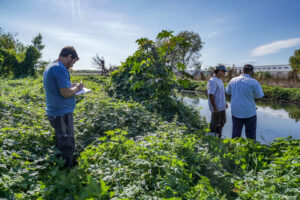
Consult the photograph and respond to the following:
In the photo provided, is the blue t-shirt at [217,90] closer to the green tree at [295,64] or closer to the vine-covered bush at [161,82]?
the vine-covered bush at [161,82]

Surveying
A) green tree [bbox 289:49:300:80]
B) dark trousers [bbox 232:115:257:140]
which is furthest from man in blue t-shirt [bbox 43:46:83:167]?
green tree [bbox 289:49:300:80]

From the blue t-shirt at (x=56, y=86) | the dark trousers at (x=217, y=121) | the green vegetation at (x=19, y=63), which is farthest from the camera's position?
the green vegetation at (x=19, y=63)

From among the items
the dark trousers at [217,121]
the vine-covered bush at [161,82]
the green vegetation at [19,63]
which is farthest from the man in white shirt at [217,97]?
the green vegetation at [19,63]

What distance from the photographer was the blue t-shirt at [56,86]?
7.88ft

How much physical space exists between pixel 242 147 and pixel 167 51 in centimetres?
308

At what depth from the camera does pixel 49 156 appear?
2457 millimetres

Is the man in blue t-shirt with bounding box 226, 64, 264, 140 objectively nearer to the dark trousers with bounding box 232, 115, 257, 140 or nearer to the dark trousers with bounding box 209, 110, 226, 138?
the dark trousers with bounding box 232, 115, 257, 140

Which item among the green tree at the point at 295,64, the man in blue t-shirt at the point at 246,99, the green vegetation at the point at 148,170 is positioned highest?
the green tree at the point at 295,64

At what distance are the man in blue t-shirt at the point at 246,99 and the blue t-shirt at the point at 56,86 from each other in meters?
3.42

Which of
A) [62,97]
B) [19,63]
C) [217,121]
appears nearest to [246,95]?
[217,121]

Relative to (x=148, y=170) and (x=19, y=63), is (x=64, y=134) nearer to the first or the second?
(x=148, y=170)

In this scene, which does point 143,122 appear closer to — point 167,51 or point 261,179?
point 167,51

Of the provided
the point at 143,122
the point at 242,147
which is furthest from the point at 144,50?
the point at 242,147

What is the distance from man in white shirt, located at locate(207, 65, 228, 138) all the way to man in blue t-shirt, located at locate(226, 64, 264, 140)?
31 cm
